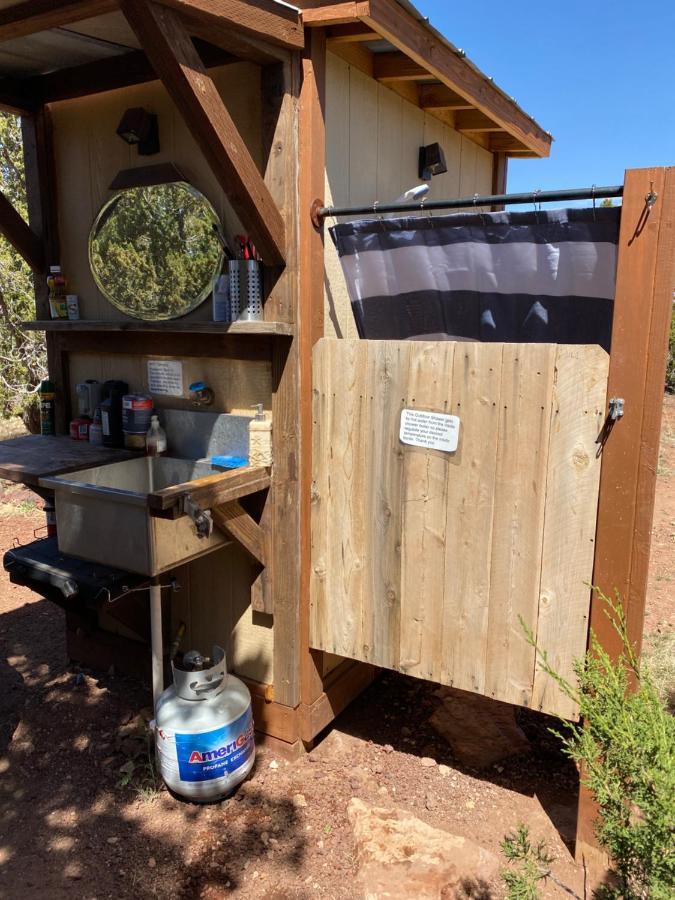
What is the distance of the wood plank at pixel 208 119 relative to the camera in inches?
80.8

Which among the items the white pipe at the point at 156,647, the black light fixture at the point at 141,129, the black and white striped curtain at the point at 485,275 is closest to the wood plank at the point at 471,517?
the black and white striped curtain at the point at 485,275

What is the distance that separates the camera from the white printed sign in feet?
10.0

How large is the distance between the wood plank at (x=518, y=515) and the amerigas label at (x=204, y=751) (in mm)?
1008

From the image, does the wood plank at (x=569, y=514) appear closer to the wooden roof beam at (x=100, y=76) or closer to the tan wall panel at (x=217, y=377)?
the tan wall panel at (x=217, y=377)

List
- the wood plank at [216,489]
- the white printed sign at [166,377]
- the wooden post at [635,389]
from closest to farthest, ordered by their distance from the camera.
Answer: the wooden post at [635,389] → the wood plank at [216,489] → the white printed sign at [166,377]

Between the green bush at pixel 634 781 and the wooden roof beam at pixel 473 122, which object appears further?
the wooden roof beam at pixel 473 122

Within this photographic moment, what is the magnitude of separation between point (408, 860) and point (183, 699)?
3.27 feet

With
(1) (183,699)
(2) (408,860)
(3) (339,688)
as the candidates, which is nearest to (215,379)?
(1) (183,699)

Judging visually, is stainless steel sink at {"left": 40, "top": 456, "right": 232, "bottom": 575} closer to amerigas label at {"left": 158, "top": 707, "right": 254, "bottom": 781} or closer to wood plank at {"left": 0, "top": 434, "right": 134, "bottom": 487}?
wood plank at {"left": 0, "top": 434, "right": 134, "bottom": 487}

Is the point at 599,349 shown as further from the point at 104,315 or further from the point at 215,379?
the point at 104,315

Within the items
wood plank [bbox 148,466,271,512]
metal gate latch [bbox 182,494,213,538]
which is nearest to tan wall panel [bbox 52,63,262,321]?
wood plank [bbox 148,466,271,512]

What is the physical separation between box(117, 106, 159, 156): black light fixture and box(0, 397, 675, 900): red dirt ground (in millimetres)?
2521

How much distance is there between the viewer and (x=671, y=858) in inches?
57.1

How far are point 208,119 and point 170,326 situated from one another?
86 cm
